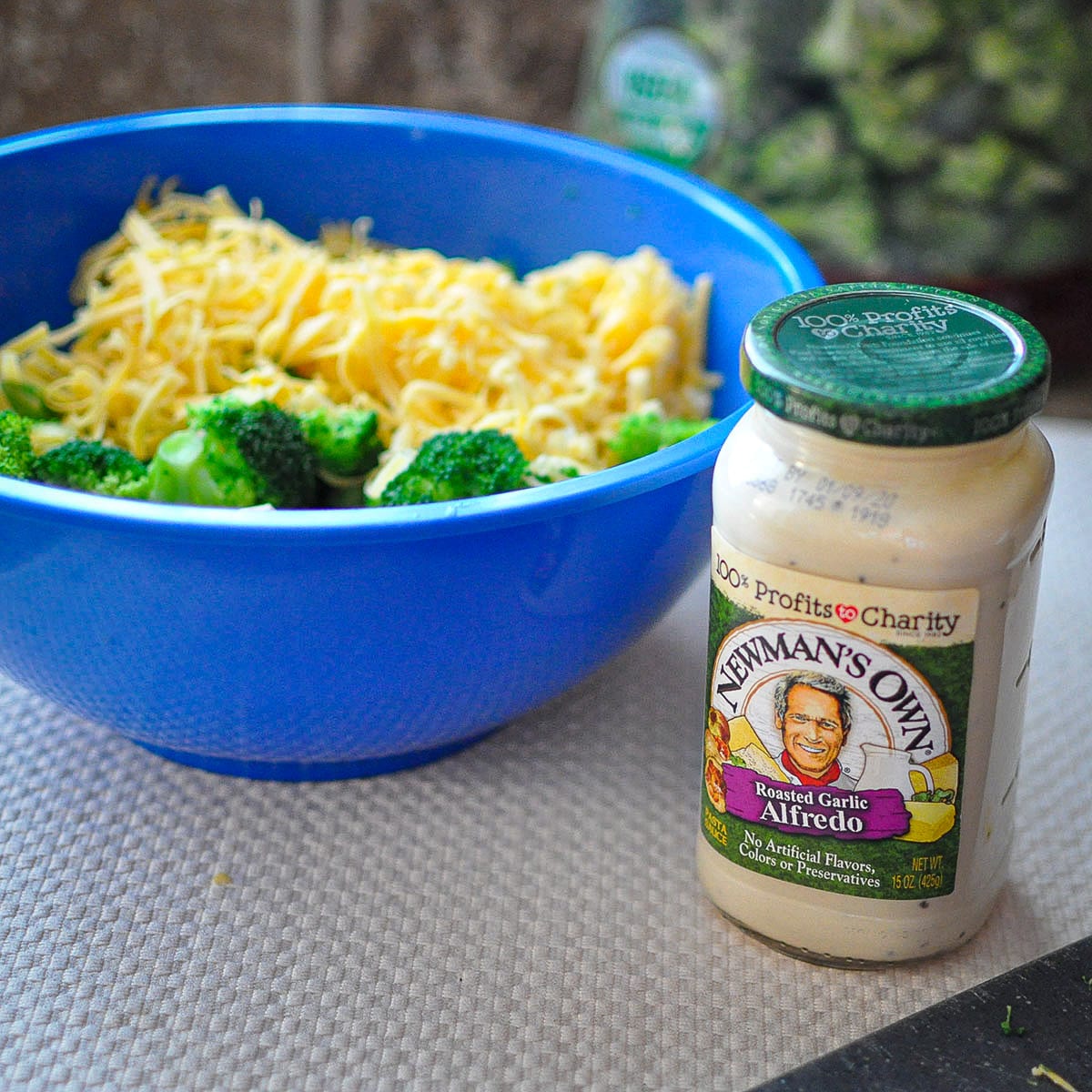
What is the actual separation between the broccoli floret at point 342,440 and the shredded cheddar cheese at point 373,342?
3 cm

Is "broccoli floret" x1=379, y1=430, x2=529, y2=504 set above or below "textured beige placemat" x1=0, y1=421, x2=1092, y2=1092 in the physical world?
above

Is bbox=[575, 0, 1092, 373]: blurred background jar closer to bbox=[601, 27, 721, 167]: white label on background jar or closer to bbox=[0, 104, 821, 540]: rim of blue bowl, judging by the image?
bbox=[601, 27, 721, 167]: white label on background jar

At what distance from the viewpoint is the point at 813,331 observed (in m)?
0.80

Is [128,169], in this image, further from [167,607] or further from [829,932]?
[829,932]

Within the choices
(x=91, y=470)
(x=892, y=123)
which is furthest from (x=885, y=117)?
(x=91, y=470)

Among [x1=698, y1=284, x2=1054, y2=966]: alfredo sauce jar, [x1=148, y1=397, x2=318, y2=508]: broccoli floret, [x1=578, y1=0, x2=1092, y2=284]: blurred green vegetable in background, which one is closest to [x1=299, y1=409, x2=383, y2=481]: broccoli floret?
[x1=148, y1=397, x2=318, y2=508]: broccoli floret

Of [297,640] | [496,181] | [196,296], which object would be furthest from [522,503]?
[496,181]

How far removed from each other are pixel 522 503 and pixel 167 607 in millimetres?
226

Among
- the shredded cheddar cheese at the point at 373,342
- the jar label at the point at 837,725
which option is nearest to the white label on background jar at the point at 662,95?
the shredded cheddar cheese at the point at 373,342

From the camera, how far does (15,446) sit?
3.30 ft

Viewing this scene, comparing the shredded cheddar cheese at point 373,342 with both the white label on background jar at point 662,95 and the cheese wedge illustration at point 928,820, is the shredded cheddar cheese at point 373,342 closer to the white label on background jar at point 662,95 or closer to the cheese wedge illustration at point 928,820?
the cheese wedge illustration at point 928,820

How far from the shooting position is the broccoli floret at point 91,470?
1003 millimetres

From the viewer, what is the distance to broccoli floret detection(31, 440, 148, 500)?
1.00 metres

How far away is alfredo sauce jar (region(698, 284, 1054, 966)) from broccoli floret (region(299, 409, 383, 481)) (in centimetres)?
35
